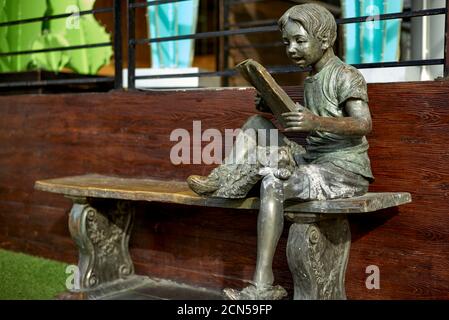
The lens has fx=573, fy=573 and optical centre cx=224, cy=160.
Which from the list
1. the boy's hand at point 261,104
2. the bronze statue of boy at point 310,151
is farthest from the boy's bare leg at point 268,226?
the boy's hand at point 261,104

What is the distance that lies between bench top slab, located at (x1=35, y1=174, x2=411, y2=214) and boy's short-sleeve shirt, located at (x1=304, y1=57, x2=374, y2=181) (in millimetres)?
166

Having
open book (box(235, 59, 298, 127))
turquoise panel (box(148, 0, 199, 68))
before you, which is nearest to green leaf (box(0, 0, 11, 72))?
turquoise panel (box(148, 0, 199, 68))

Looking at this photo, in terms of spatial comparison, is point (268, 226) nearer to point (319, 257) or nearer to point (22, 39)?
point (319, 257)

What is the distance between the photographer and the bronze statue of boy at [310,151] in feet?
7.57

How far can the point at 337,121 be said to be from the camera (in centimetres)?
230

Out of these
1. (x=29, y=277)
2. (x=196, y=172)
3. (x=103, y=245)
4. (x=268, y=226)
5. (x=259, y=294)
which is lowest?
(x=29, y=277)

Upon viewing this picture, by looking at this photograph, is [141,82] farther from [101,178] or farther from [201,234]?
[201,234]

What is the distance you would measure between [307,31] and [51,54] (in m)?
2.98

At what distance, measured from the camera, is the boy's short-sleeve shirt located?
2.43 metres

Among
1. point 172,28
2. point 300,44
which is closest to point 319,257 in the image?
point 300,44

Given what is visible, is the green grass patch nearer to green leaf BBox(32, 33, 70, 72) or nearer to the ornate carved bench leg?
the ornate carved bench leg

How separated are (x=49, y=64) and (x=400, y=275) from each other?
11.0 feet

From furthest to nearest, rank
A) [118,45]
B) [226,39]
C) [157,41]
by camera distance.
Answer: [226,39] < [118,45] < [157,41]
